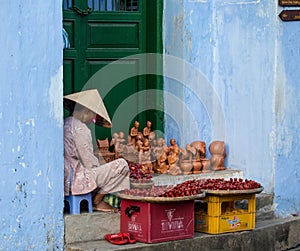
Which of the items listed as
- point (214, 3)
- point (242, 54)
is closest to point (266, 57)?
point (242, 54)

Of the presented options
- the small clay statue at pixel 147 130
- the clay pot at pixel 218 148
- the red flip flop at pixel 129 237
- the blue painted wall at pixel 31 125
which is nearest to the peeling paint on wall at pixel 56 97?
the blue painted wall at pixel 31 125

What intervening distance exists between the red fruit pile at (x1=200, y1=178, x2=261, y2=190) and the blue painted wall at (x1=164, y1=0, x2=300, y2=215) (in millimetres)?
767

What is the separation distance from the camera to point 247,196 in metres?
7.43

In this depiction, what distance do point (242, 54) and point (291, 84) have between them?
56 centimetres

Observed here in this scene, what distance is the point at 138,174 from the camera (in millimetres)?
7426

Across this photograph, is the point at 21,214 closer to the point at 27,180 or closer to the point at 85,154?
the point at 27,180

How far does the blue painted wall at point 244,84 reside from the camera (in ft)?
26.7

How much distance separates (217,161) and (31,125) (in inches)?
92.2

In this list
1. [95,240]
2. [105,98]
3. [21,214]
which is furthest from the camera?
[105,98]

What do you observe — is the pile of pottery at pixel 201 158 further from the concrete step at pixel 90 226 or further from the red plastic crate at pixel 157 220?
the concrete step at pixel 90 226

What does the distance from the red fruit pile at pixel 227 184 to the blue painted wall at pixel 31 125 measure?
4.51ft

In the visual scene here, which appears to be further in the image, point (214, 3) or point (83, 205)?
point (214, 3)

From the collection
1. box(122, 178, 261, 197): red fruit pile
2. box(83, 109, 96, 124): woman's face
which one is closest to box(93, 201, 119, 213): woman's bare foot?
box(122, 178, 261, 197): red fruit pile

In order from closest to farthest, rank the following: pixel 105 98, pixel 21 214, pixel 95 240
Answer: pixel 21 214, pixel 95 240, pixel 105 98
